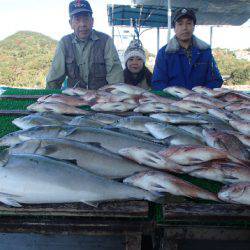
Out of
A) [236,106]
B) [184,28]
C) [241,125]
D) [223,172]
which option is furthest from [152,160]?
[184,28]

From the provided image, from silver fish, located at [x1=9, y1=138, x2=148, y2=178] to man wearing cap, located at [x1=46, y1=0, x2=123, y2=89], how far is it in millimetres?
3921

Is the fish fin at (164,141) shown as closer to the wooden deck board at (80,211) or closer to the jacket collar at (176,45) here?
the wooden deck board at (80,211)

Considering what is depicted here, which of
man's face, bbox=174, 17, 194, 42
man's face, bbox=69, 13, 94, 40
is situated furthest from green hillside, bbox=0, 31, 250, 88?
man's face, bbox=174, 17, 194, 42

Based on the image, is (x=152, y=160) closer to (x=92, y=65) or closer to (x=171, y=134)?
(x=171, y=134)

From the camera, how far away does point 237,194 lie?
6.75ft

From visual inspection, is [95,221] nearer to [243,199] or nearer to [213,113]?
[243,199]

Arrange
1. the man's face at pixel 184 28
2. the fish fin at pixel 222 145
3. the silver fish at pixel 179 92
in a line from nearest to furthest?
the fish fin at pixel 222 145
the silver fish at pixel 179 92
the man's face at pixel 184 28

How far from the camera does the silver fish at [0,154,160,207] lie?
2.10 m

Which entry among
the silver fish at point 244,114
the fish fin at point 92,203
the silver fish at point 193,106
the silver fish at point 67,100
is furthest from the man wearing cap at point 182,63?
the fish fin at point 92,203

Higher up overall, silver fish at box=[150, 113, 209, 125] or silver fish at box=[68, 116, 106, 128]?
silver fish at box=[68, 116, 106, 128]

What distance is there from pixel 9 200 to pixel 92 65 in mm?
4781

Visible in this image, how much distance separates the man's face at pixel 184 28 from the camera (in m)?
5.70

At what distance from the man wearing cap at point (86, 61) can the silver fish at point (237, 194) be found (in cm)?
450

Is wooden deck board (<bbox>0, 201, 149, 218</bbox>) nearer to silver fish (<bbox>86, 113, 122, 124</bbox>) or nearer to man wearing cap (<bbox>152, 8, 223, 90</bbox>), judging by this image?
silver fish (<bbox>86, 113, 122, 124</bbox>)
